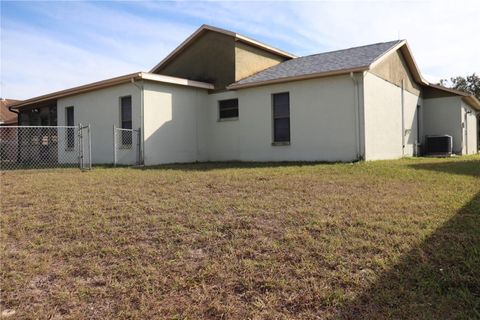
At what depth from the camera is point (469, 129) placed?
71.0 feet

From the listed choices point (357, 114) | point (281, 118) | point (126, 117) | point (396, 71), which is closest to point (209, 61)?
point (126, 117)

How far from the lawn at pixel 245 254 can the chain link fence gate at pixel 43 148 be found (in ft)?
31.5

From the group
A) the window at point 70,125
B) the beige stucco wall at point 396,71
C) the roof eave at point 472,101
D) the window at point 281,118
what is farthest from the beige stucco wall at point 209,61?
the roof eave at point 472,101

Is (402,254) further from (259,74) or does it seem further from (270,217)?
(259,74)

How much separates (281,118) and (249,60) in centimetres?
355

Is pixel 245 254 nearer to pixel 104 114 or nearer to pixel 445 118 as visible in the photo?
pixel 104 114

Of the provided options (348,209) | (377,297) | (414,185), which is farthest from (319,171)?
(377,297)

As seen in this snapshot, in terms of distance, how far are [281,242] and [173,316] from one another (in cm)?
167

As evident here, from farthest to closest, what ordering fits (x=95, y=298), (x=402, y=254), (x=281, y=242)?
(x=281, y=242), (x=402, y=254), (x=95, y=298)

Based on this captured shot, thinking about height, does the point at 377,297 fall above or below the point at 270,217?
below

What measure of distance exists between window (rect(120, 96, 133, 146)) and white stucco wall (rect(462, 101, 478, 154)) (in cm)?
1605

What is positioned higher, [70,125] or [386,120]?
[70,125]

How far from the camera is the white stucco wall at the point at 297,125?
41.0 feet

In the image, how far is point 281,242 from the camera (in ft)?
14.4
